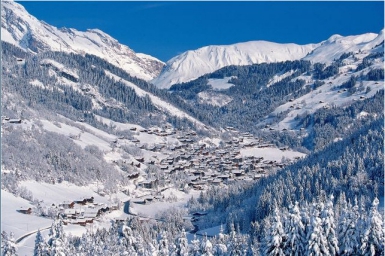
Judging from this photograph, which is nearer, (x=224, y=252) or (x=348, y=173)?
(x=224, y=252)

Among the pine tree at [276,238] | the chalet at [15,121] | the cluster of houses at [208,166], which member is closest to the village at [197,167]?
the cluster of houses at [208,166]

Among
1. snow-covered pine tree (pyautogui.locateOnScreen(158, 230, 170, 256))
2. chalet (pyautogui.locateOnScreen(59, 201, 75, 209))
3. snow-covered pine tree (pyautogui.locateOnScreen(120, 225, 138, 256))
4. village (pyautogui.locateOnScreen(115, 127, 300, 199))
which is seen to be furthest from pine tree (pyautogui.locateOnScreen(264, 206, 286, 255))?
village (pyautogui.locateOnScreen(115, 127, 300, 199))

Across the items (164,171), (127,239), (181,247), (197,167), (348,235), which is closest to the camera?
(348,235)

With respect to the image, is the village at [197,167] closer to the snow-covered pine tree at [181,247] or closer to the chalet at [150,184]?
the chalet at [150,184]

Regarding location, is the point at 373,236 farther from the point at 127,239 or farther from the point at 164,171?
the point at 164,171

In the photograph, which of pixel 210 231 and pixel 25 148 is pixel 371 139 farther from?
pixel 25 148

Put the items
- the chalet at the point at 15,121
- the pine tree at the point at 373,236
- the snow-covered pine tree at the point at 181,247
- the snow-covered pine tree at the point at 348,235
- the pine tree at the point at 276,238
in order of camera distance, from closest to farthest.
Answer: the pine tree at the point at 373,236 < the pine tree at the point at 276,238 < the snow-covered pine tree at the point at 348,235 < the snow-covered pine tree at the point at 181,247 < the chalet at the point at 15,121

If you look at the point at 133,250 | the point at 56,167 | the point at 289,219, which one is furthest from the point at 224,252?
the point at 56,167

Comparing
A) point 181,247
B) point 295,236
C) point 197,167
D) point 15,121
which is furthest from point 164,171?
point 295,236
